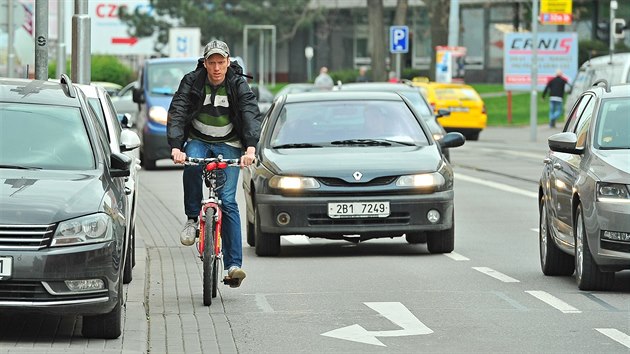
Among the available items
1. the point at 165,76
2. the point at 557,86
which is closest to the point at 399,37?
the point at 557,86

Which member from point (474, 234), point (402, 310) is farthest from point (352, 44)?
point (402, 310)

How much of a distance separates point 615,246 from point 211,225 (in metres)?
2.72

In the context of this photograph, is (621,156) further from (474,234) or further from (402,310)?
(474,234)

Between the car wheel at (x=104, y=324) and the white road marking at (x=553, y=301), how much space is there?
307cm

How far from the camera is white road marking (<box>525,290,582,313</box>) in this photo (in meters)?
11.3

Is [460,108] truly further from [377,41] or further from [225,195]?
[225,195]

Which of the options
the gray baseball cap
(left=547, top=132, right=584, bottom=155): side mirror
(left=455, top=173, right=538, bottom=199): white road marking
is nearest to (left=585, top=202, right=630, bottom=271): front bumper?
(left=547, top=132, right=584, bottom=155): side mirror

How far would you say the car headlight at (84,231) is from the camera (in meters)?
9.27

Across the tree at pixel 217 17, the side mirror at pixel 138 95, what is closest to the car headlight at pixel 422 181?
the side mirror at pixel 138 95

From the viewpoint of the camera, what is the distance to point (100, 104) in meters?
14.1

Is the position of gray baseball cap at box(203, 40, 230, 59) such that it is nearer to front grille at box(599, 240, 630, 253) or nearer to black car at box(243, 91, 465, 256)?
front grille at box(599, 240, 630, 253)

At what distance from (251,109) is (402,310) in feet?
5.67

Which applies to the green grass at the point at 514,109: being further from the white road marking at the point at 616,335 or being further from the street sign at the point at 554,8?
the white road marking at the point at 616,335

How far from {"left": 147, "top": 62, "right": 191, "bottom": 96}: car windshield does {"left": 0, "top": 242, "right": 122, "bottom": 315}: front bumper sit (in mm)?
21371
